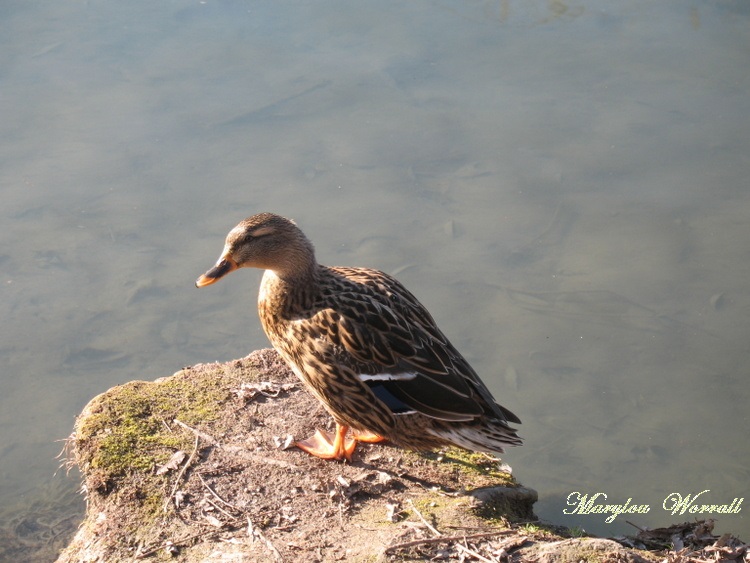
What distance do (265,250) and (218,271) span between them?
265 mm

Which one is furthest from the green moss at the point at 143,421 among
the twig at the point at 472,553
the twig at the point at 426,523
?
the twig at the point at 472,553

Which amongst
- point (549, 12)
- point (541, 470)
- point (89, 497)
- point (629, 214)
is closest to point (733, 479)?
point (541, 470)

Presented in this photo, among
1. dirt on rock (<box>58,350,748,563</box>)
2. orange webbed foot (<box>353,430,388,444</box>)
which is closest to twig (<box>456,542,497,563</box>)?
dirt on rock (<box>58,350,748,563</box>)

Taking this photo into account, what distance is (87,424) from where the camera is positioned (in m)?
4.45

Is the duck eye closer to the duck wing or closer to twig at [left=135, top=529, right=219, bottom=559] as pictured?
the duck wing

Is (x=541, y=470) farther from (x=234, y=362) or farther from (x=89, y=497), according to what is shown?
(x=89, y=497)

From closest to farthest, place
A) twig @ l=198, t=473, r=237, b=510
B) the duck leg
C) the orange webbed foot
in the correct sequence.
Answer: twig @ l=198, t=473, r=237, b=510 → the duck leg → the orange webbed foot

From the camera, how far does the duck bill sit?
168 inches

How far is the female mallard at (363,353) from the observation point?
13.4 ft

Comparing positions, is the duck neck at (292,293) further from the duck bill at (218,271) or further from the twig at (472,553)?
the twig at (472,553)

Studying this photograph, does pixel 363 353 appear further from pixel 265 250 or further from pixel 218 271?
pixel 218 271

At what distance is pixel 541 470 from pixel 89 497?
3.16 m

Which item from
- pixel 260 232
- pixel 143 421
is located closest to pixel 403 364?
pixel 260 232

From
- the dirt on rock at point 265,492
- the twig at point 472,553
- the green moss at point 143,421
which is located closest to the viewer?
the twig at point 472,553
